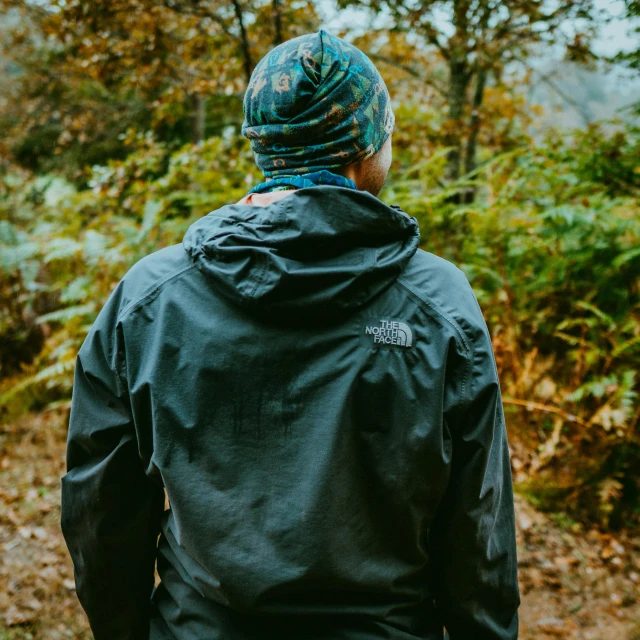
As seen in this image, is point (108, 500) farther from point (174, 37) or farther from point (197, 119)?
point (197, 119)

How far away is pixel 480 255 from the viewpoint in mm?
4770

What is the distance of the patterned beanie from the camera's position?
1.19 metres

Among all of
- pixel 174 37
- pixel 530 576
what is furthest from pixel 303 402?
pixel 174 37

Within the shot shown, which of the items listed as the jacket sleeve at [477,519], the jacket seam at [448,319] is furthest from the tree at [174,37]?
the jacket sleeve at [477,519]

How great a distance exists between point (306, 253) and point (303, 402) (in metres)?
0.36

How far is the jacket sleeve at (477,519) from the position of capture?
1251 millimetres

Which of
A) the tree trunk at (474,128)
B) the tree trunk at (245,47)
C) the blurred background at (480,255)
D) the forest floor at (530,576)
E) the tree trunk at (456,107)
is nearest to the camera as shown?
the forest floor at (530,576)

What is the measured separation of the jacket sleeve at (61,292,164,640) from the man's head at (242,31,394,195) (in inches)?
24.2

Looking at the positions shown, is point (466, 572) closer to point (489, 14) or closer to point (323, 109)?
point (323, 109)

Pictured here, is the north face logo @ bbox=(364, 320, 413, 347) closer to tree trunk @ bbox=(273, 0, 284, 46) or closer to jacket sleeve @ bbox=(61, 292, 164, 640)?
jacket sleeve @ bbox=(61, 292, 164, 640)

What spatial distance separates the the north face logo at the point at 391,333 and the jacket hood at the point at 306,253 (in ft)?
0.26

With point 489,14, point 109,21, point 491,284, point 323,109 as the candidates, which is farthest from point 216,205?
point 323,109

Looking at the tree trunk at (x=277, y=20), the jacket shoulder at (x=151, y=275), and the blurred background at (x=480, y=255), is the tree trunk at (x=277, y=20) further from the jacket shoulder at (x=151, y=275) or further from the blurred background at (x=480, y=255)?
the jacket shoulder at (x=151, y=275)

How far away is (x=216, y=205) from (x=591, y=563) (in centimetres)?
493
